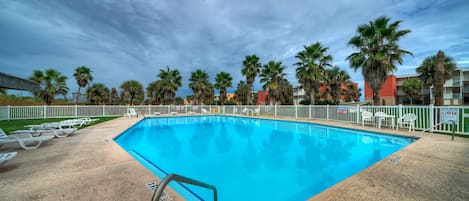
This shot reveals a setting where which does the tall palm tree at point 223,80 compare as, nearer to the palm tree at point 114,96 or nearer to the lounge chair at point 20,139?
the palm tree at point 114,96

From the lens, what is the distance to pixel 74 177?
9.11 feet

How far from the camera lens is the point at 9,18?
8.60 metres

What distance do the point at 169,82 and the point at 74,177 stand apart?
23514mm

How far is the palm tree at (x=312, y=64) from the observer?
15.0 meters

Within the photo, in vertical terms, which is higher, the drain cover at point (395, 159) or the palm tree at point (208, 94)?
the palm tree at point (208, 94)

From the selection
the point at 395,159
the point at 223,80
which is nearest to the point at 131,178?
the point at 395,159

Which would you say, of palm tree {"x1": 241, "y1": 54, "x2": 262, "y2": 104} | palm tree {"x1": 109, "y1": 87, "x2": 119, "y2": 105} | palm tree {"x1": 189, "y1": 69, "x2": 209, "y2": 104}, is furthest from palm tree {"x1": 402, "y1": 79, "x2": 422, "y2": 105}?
palm tree {"x1": 109, "y1": 87, "x2": 119, "y2": 105}

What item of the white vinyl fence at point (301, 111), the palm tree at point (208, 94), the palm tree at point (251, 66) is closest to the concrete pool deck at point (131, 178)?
the white vinyl fence at point (301, 111)

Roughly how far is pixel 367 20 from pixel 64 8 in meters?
17.8

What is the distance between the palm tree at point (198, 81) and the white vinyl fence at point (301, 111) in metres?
4.42

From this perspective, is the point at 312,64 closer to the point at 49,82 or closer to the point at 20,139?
the point at 20,139

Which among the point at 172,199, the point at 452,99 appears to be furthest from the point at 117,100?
the point at 452,99

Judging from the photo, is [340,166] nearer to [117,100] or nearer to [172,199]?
[172,199]

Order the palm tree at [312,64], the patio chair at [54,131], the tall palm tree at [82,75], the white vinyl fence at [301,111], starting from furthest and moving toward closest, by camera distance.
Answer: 1. the tall palm tree at [82,75]
2. the palm tree at [312,64]
3. the white vinyl fence at [301,111]
4. the patio chair at [54,131]
